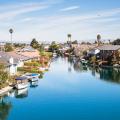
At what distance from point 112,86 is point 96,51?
6386 centimetres

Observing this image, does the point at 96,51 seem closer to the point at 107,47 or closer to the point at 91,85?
the point at 107,47

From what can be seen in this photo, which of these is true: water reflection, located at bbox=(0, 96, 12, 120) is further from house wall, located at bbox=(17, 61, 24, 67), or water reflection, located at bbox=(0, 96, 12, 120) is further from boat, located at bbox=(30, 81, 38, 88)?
house wall, located at bbox=(17, 61, 24, 67)

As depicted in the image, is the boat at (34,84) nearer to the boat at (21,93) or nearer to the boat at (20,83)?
the boat at (20,83)

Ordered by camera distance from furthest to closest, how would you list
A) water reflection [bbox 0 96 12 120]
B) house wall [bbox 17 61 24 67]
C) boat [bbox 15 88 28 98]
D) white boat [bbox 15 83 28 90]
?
house wall [bbox 17 61 24 67]
white boat [bbox 15 83 28 90]
boat [bbox 15 88 28 98]
water reflection [bbox 0 96 12 120]

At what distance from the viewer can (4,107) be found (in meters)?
36.0

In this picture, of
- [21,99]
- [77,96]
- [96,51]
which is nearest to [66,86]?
[77,96]

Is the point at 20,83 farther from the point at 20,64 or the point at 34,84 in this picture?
the point at 20,64

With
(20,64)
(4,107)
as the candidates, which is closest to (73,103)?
(4,107)

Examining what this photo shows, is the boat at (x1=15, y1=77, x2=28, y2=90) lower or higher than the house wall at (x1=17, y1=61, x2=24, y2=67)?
lower

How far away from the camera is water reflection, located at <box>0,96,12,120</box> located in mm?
32287

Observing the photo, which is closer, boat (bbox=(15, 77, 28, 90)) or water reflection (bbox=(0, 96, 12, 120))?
water reflection (bbox=(0, 96, 12, 120))

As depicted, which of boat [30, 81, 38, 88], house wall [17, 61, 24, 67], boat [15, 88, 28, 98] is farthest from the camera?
house wall [17, 61, 24, 67]

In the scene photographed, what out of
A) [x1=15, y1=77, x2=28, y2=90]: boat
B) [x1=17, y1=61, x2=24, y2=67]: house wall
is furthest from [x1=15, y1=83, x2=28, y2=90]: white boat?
[x1=17, y1=61, x2=24, y2=67]: house wall

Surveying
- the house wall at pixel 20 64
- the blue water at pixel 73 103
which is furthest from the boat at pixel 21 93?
the house wall at pixel 20 64
